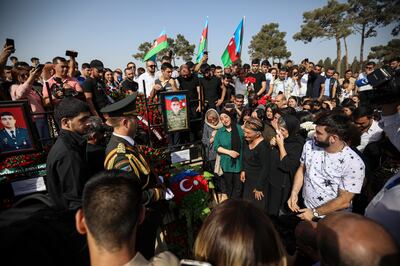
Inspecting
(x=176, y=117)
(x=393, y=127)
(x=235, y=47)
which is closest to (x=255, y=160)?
(x=176, y=117)

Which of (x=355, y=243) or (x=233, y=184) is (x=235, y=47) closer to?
(x=233, y=184)

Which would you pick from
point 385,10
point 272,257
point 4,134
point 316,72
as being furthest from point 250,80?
point 385,10

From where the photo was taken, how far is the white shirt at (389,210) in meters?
1.50

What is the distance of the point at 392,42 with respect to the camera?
29297mm

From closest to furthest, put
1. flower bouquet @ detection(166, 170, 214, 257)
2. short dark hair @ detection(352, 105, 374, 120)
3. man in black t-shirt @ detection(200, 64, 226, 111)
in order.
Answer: flower bouquet @ detection(166, 170, 214, 257) → short dark hair @ detection(352, 105, 374, 120) → man in black t-shirt @ detection(200, 64, 226, 111)

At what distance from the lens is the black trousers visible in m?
4.15

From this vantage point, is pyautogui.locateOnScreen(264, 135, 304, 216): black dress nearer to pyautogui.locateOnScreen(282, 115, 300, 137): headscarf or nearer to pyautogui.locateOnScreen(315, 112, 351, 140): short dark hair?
pyautogui.locateOnScreen(282, 115, 300, 137): headscarf

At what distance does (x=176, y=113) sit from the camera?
4.34 m

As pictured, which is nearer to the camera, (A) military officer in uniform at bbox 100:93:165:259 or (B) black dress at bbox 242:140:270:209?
(A) military officer in uniform at bbox 100:93:165:259

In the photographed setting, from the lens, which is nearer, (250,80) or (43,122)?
(43,122)

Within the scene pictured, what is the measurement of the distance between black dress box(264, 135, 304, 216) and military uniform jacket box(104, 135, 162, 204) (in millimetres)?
1936

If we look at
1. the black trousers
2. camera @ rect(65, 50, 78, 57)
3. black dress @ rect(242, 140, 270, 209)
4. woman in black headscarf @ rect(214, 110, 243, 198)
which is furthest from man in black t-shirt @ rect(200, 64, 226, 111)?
camera @ rect(65, 50, 78, 57)

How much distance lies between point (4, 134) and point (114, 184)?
9.59ft

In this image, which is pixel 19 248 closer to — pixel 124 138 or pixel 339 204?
pixel 124 138
